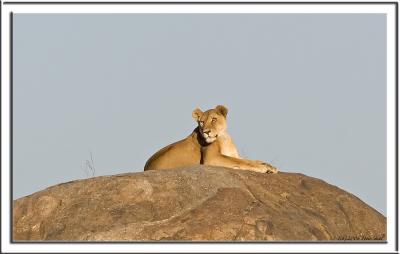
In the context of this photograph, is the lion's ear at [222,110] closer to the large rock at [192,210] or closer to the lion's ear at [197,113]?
the lion's ear at [197,113]

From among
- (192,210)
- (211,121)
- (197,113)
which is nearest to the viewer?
(192,210)

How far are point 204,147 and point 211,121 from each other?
0.51 meters

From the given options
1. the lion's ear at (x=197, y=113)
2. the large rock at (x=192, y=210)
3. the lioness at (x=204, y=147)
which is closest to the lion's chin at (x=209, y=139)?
the lioness at (x=204, y=147)

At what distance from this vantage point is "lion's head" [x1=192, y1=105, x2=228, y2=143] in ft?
54.7

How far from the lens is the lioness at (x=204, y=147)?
16.6 meters

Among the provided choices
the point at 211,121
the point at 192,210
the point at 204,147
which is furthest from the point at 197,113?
the point at 192,210

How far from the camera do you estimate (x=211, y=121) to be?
1670 centimetres

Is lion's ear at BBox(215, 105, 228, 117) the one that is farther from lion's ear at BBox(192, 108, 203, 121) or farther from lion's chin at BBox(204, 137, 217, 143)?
lion's chin at BBox(204, 137, 217, 143)

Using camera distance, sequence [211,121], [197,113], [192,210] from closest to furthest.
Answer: [192,210], [211,121], [197,113]

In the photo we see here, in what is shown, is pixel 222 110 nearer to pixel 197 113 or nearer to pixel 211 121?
pixel 211 121

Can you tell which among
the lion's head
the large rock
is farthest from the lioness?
the large rock

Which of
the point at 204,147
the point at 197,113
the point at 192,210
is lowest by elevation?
the point at 192,210

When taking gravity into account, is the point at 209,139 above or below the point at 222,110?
below

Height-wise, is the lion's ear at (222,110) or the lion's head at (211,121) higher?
the lion's ear at (222,110)
